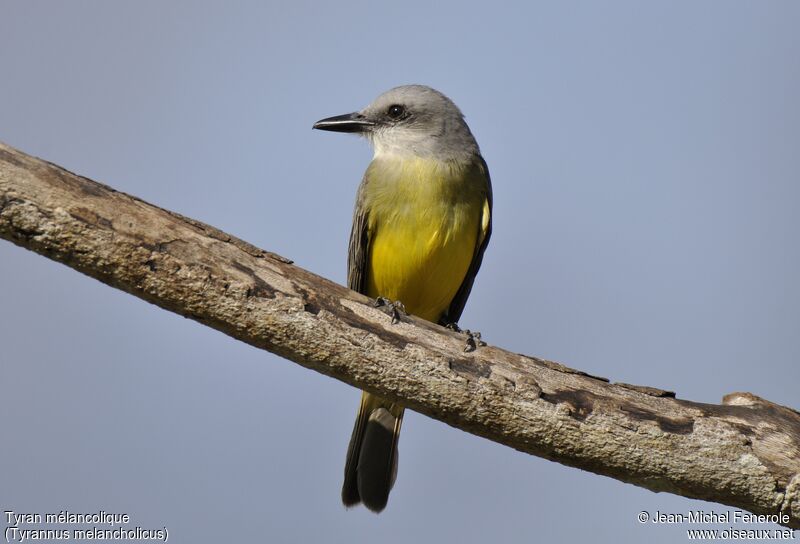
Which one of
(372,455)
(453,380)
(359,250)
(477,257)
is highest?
(477,257)

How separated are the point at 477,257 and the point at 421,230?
0.72 metres

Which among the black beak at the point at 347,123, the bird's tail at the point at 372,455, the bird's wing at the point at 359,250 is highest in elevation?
the black beak at the point at 347,123

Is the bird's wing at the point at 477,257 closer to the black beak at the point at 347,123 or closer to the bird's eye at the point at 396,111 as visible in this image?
the bird's eye at the point at 396,111

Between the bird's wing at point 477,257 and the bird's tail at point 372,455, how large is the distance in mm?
956

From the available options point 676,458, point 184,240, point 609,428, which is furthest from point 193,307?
point 676,458

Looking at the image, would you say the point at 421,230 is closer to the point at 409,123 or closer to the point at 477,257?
the point at 477,257

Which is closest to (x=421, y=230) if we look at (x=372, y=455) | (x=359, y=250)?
(x=359, y=250)

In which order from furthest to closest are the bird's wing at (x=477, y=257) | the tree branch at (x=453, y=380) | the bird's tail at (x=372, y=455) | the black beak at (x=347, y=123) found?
the black beak at (x=347, y=123) < the bird's wing at (x=477, y=257) < the bird's tail at (x=372, y=455) < the tree branch at (x=453, y=380)

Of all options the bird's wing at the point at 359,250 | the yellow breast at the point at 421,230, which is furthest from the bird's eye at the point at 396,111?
the bird's wing at the point at 359,250

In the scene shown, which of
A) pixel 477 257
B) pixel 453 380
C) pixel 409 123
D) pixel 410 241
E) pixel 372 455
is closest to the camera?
pixel 453 380

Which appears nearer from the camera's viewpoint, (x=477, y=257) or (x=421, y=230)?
(x=421, y=230)

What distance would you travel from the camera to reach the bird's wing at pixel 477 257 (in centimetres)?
727

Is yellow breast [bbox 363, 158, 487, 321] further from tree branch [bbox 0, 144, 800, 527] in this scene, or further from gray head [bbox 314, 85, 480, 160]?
tree branch [bbox 0, 144, 800, 527]

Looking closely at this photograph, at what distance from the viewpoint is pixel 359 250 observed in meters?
7.12
